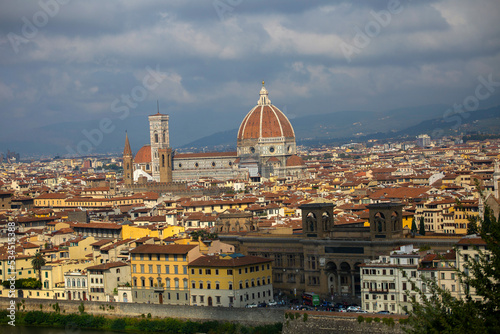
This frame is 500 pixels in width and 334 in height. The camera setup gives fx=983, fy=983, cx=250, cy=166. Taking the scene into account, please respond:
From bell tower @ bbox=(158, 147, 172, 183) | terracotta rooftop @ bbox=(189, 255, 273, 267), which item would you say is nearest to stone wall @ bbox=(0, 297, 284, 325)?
terracotta rooftop @ bbox=(189, 255, 273, 267)

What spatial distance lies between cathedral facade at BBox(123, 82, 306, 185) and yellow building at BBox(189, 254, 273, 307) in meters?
76.3

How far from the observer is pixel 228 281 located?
3853 cm

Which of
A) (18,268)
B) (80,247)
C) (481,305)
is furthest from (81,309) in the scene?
(481,305)

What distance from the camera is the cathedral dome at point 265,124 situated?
123 m

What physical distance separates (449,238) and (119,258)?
49.7 feet

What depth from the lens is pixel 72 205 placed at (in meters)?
82.8

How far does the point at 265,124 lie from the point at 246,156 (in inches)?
190

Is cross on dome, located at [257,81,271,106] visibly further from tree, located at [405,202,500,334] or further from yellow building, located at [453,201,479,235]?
tree, located at [405,202,500,334]

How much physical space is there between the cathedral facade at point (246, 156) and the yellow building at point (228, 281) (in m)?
76.3

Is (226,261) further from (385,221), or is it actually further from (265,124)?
(265,124)

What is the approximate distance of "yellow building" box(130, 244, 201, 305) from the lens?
40.0m

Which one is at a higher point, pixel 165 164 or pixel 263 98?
pixel 263 98

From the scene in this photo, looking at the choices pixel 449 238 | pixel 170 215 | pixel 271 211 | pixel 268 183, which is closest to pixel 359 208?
pixel 271 211

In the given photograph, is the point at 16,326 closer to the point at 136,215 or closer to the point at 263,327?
the point at 263,327
